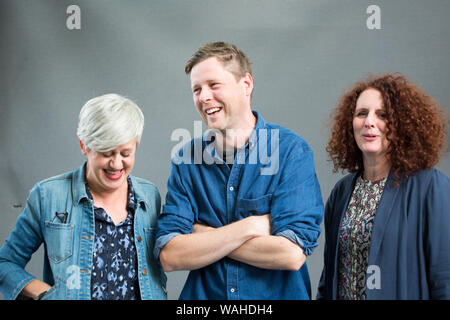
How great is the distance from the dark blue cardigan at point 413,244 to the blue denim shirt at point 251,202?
28 centimetres

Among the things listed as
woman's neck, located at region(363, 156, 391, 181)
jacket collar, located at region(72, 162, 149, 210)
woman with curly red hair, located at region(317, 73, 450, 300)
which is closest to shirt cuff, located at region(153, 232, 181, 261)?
jacket collar, located at region(72, 162, 149, 210)

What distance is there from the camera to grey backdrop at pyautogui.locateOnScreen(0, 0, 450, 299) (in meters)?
2.76

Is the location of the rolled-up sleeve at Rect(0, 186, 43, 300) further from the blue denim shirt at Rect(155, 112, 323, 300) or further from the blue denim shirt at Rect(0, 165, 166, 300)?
the blue denim shirt at Rect(155, 112, 323, 300)

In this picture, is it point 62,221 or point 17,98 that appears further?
point 17,98

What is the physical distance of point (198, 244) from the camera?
6.11ft

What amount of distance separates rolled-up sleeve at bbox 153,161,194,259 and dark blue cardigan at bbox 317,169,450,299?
2.46ft

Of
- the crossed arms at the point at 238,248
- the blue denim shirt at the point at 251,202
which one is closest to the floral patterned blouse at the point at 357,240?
A: the blue denim shirt at the point at 251,202

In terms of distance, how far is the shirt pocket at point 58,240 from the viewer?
1821 mm
